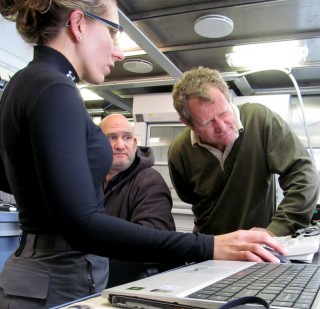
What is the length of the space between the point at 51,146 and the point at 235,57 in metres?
2.38

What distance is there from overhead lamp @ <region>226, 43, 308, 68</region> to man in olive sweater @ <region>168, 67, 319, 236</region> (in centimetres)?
113

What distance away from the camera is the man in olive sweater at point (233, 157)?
137 centimetres

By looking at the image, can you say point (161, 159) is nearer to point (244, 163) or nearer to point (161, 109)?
point (161, 109)

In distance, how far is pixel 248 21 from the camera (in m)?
2.18

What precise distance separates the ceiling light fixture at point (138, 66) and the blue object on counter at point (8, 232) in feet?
5.18

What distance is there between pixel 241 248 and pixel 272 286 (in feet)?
0.67

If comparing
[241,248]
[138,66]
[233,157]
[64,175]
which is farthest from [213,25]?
[64,175]

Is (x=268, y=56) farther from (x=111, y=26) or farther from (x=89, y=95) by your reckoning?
(x=111, y=26)

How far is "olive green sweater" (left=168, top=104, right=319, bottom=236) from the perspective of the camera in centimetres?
131

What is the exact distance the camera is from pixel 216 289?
41cm

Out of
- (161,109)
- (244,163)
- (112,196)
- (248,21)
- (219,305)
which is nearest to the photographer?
(219,305)

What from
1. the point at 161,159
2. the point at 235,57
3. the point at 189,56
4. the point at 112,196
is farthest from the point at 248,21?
the point at 161,159

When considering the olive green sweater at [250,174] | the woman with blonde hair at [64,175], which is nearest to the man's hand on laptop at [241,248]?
the woman with blonde hair at [64,175]

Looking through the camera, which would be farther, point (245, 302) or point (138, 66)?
point (138, 66)
